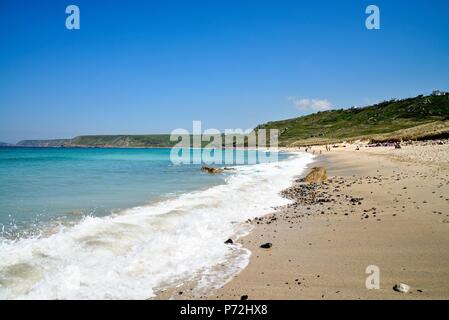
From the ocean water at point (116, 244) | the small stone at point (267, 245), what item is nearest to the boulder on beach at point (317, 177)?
the ocean water at point (116, 244)

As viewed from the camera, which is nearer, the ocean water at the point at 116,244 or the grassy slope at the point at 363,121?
the ocean water at the point at 116,244

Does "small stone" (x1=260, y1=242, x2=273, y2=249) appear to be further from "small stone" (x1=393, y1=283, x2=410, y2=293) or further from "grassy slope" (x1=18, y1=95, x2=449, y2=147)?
"grassy slope" (x1=18, y1=95, x2=449, y2=147)

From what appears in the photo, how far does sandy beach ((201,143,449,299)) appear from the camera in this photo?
17.6 ft

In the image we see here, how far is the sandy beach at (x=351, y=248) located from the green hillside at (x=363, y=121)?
3518 inches

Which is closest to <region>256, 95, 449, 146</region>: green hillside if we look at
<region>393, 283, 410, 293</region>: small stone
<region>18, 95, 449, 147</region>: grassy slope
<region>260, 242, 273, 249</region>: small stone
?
<region>18, 95, 449, 147</region>: grassy slope

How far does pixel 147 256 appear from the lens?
7.43 metres

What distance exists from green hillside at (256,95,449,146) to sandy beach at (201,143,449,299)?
8936 centimetres

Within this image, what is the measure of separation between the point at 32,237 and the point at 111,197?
24.9 feet

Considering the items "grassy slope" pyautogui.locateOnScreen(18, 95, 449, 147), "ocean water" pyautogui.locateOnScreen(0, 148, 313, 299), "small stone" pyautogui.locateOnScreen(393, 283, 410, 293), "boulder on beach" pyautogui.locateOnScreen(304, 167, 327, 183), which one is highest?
"grassy slope" pyautogui.locateOnScreen(18, 95, 449, 147)

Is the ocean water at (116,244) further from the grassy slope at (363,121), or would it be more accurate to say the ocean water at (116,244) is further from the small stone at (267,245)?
the grassy slope at (363,121)

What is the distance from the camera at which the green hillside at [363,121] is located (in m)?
107

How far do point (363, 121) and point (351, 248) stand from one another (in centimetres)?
14094
